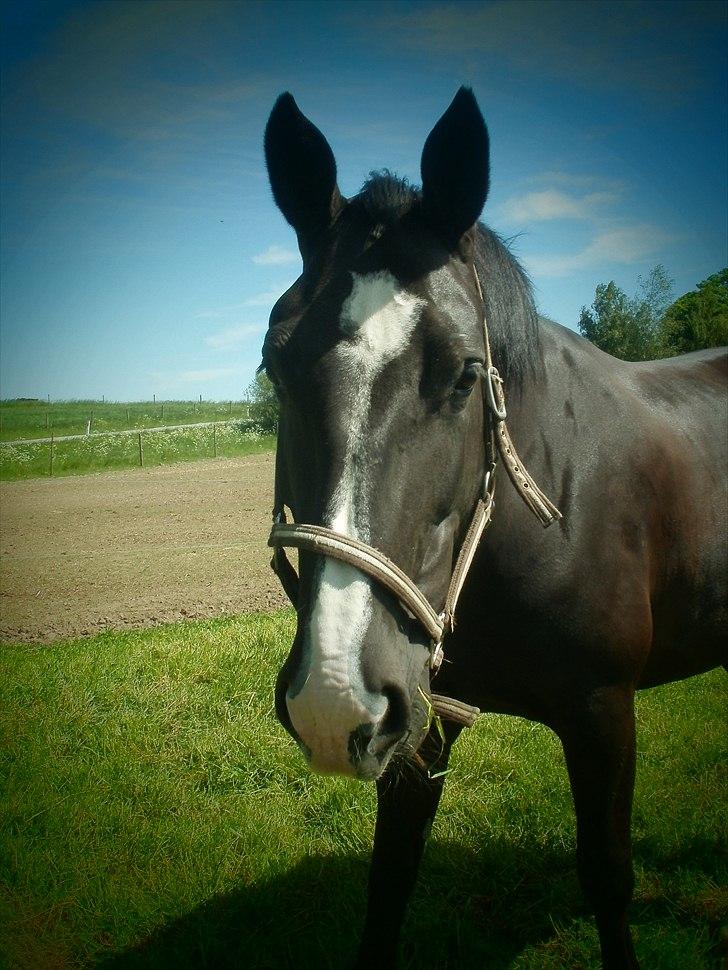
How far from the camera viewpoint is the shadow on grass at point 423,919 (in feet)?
8.38

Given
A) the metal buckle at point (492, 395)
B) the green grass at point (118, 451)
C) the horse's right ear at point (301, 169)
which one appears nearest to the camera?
the metal buckle at point (492, 395)

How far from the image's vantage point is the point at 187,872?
3.04m

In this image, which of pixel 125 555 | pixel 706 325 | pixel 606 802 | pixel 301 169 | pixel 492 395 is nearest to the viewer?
pixel 492 395

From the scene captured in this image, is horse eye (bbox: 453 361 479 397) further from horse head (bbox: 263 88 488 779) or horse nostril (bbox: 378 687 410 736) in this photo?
horse nostril (bbox: 378 687 410 736)

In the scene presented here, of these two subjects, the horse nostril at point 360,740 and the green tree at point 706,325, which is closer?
the horse nostril at point 360,740

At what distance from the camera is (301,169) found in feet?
6.28

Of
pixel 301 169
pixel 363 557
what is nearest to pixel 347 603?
pixel 363 557

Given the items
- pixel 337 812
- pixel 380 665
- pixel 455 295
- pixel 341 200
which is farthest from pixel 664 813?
pixel 341 200

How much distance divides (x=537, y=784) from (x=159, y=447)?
26230mm

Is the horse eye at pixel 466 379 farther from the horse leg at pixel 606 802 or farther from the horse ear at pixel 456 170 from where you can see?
the horse leg at pixel 606 802

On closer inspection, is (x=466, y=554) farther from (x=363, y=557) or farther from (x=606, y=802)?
(x=606, y=802)

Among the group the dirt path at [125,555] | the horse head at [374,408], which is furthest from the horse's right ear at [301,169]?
the dirt path at [125,555]

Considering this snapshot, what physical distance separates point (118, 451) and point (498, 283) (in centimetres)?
2500

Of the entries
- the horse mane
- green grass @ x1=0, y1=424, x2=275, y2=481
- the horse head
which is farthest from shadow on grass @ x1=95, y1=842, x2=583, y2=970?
green grass @ x1=0, y1=424, x2=275, y2=481
